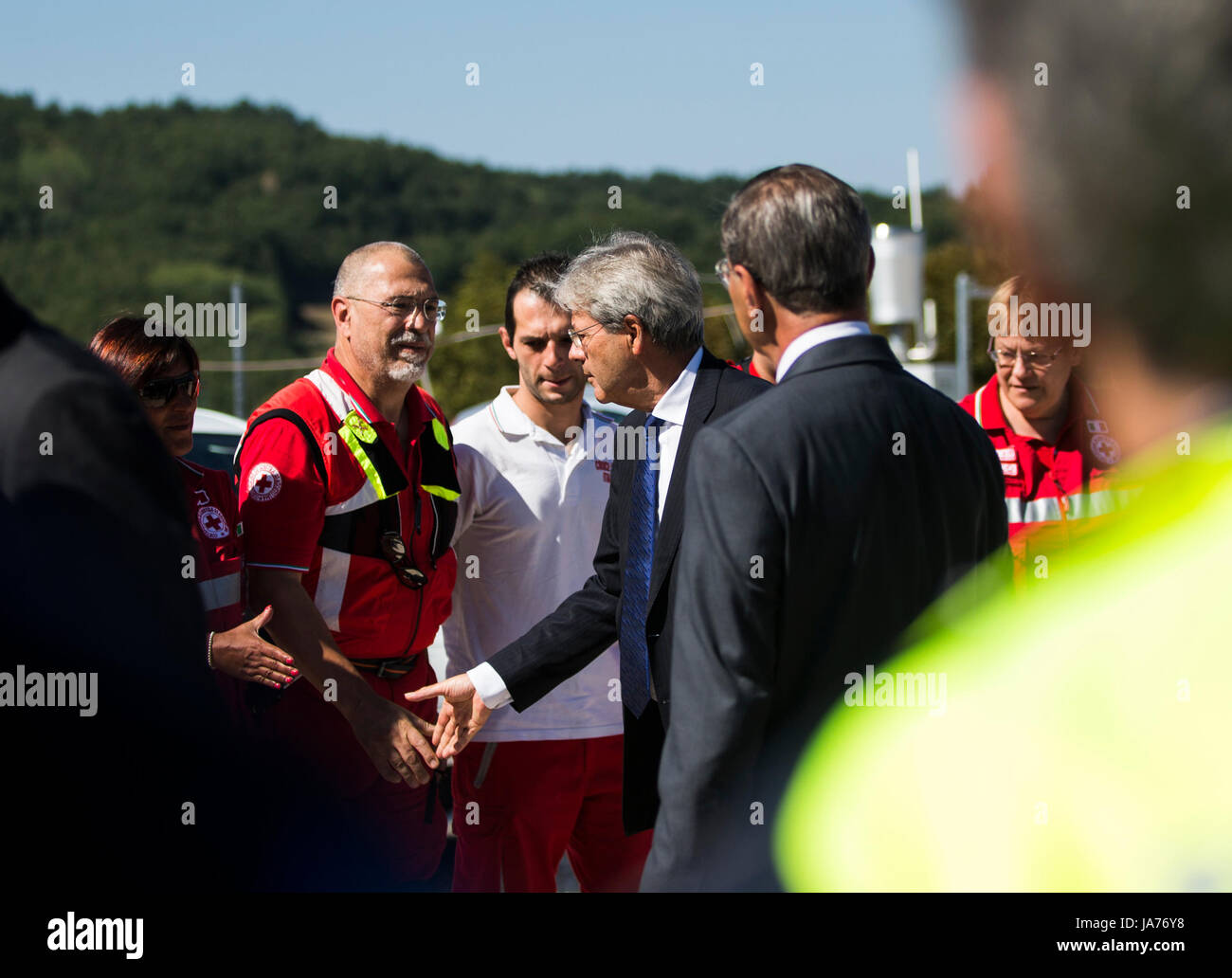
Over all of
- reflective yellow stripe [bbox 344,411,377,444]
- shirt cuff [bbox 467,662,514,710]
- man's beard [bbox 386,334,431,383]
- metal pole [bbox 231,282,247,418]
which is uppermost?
metal pole [bbox 231,282,247,418]

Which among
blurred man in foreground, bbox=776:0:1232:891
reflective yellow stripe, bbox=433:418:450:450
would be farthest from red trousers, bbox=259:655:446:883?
blurred man in foreground, bbox=776:0:1232:891

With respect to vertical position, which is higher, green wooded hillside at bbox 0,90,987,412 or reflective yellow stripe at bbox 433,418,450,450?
green wooded hillside at bbox 0,90,987,412

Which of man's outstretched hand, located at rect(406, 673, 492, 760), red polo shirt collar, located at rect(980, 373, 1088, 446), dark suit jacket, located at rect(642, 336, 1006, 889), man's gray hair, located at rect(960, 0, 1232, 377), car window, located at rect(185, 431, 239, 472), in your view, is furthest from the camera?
car window, located at rect(185, 431, 239, 472)

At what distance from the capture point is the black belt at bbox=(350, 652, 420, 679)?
343 cm

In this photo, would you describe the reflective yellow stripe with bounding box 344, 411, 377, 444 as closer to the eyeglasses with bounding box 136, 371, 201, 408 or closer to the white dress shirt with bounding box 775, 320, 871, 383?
the eyeglasses with bounding box 136, 371, 201, 408

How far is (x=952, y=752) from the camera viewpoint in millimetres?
967

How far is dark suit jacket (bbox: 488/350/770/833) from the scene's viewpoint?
288 cm

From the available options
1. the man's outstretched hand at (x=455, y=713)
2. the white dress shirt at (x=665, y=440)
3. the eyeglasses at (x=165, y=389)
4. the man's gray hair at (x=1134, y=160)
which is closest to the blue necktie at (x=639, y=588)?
the white dress shirt at (x=665, y=440)

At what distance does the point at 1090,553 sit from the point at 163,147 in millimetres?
98000

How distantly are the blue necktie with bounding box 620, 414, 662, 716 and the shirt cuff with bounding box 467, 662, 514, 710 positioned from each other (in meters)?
0.39

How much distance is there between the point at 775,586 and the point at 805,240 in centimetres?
60

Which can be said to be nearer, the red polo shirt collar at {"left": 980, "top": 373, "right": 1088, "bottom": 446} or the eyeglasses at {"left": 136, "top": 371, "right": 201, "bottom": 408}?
the eyeglasses at {"left": 136, "top": 371, "right": 201, "bottom": 408}

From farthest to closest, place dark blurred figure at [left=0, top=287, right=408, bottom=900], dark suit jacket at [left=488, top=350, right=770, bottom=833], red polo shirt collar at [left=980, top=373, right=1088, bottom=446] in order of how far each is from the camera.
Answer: red polo shirt collar at [left=980, top=373, right=1088, bottom=446] → dark suit jacket at [left=488, top=350, right=770, bottom=833] → dark blurred figure at [left=0, top=287, right=408, bottom=900]

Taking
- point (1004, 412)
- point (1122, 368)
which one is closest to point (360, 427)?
point (1004, 412)
